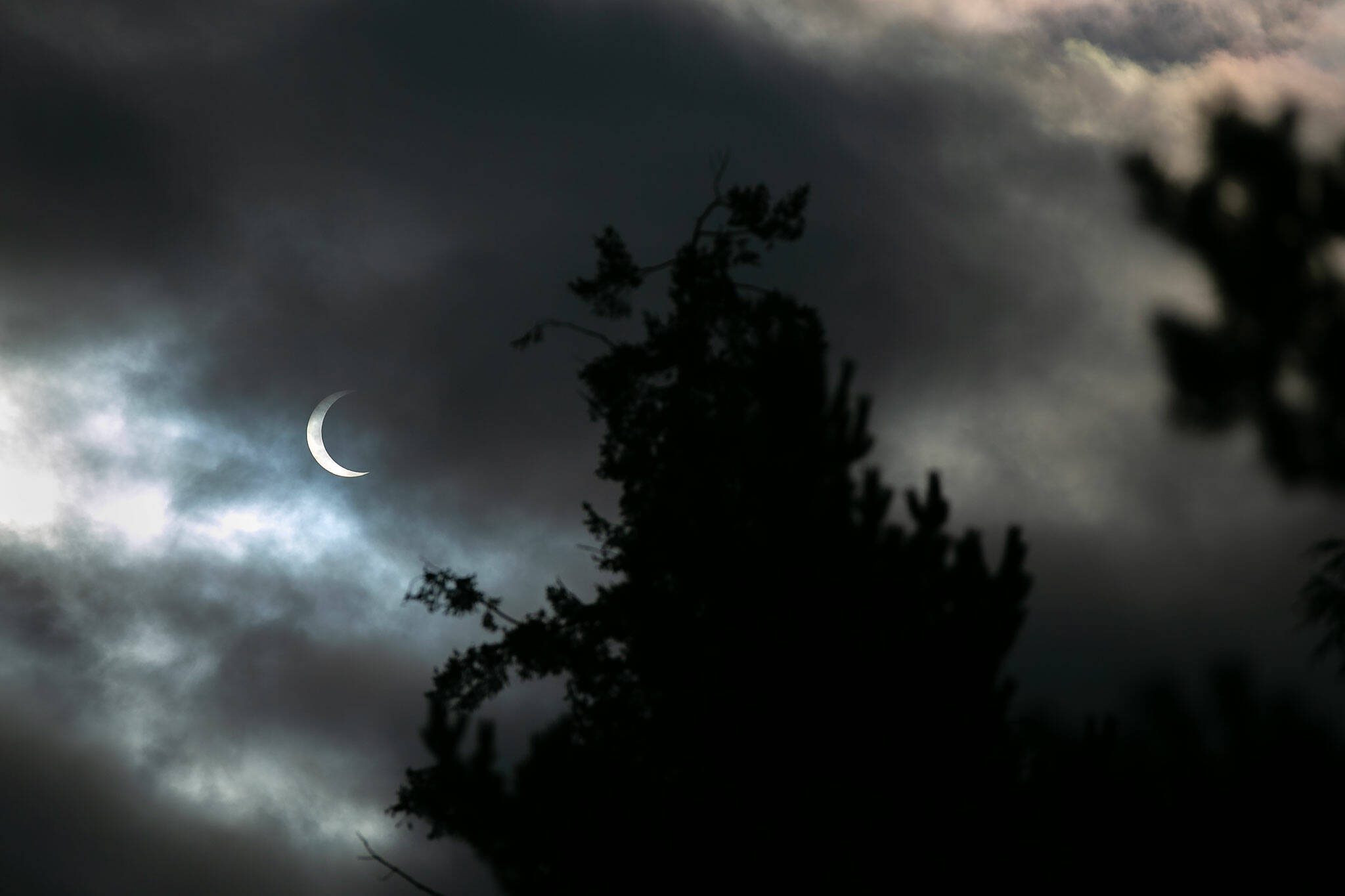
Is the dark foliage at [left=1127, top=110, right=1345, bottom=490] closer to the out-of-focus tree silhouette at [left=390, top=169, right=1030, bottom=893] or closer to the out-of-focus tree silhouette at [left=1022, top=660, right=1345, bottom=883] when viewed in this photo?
the out-of-focus tree silhouette at [left=1022, top=660, right=1345, bottom=883]

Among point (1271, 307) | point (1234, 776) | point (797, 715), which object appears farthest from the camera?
point (797, 715)

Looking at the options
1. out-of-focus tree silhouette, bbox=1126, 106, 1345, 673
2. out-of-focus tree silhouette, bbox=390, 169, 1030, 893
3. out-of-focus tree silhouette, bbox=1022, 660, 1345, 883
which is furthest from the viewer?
out-of-focus tree silhouette, bbox=390, 169, 1030, 893

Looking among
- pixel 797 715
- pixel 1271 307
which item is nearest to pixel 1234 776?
pixel 1271 307

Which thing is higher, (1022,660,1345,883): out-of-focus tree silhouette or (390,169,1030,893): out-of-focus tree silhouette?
(390,169,1030,893): out-of-focus tree silhouette

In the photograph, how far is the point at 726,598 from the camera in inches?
451

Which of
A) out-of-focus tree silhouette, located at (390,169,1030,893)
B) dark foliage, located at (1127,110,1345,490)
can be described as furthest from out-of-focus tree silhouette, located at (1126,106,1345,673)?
out-of-focus tree silhouette, located at (390,169,1030,893)

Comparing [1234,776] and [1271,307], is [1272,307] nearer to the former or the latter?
[1271,307]

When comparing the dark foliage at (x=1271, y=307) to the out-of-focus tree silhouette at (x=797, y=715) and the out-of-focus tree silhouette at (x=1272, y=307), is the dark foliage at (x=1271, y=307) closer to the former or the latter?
the out-of-focus tree silhouette at (x=1272, y=307)

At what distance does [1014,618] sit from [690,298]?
36.7 ft

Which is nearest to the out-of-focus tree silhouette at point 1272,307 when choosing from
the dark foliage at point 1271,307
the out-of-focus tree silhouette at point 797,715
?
the dark foliage at point 1271,307

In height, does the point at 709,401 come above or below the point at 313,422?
below

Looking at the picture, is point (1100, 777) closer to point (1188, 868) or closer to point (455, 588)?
point (1188, 868)

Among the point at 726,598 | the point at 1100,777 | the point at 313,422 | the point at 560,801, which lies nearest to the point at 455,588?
the point at 726,598

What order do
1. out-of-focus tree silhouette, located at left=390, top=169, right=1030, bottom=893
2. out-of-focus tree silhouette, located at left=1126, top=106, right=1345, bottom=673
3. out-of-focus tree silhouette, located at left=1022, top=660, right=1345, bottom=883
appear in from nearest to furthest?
out-of-focus tree silhouette, located at left=1022, top=660, right=1345, bottom=883
out-of-focus tree silhouette, located at left=1126, top=106, right=1345, bottom=673
out-of-focus tree silhouette, located at left=390, top=169, right=1030, bottom=893
